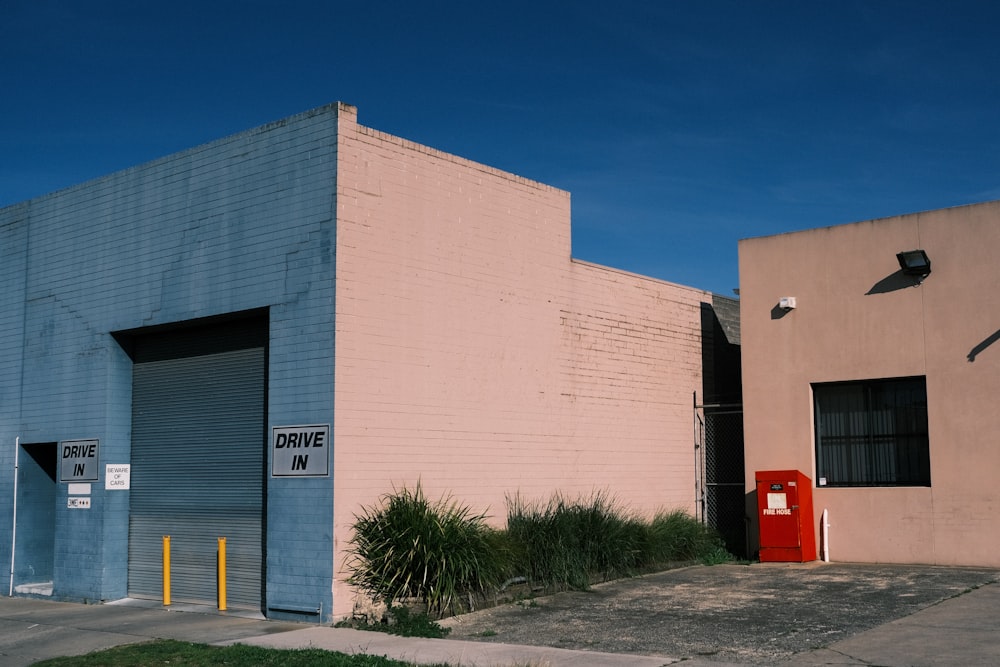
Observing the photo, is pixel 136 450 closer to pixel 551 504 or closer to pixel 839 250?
pixel 551 504

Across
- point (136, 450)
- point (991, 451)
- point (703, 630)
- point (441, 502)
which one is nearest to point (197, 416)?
point (136, 450)

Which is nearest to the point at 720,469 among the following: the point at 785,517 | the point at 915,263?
the point at 785,517

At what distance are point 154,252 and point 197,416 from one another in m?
2.71

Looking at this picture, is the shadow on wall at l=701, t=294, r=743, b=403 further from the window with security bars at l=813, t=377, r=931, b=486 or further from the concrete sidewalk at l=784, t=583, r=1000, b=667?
the concrete sidewalk at l=784, t=583, r=1000, b=667

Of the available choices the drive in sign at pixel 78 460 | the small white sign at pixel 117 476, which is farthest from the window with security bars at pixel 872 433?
the drive in sign at pixel 78 460

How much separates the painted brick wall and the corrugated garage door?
6.61 feet

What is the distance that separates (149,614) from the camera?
50.5 feet

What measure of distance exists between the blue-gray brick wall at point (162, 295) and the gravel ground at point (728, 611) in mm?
3041

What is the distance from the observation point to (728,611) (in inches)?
530

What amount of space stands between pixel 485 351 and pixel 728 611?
18.3ft

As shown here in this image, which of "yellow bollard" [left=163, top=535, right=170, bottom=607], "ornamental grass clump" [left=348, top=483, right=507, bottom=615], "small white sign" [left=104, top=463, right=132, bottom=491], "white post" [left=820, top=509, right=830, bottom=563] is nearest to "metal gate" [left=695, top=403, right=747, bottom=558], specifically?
"white post" [left=820, top=509, right=830, bottom=563]

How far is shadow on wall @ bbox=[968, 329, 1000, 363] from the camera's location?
55.6 feet

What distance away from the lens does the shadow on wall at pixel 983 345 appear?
17.0 metres

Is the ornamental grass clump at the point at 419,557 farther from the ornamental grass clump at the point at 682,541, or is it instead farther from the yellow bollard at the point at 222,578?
the ornamental grass clump at the point at 682,541
